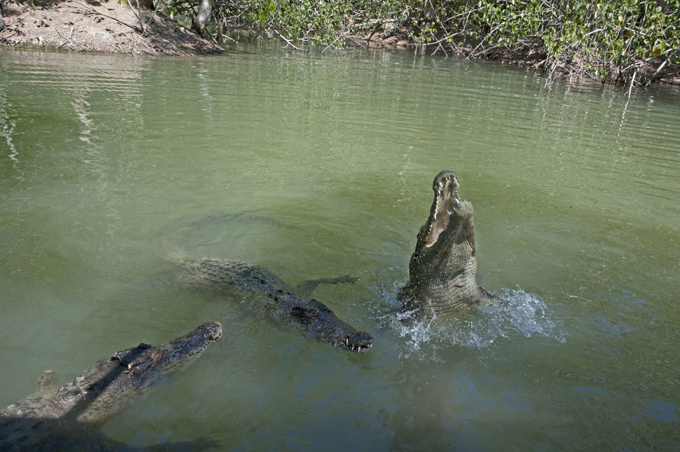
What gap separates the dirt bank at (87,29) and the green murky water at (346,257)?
7.13 m

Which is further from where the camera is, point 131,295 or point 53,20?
point 53,20

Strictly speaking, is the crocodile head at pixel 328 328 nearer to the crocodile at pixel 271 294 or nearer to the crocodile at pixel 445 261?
the crocodile at pixel 271 294

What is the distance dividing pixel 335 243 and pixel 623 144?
23.6 feet

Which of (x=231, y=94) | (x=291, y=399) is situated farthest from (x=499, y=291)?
(x=231, y=94)

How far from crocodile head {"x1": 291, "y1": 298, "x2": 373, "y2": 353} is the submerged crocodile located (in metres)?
0.73

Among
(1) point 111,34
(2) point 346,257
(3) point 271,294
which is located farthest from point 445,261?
(1) point 111,34

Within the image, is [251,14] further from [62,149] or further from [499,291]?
[499,291]

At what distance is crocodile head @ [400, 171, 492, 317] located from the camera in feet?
11.3

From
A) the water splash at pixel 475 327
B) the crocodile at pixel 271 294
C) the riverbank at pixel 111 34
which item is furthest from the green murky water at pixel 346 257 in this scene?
the riverbank at pixel 111 34

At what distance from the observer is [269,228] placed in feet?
19.6

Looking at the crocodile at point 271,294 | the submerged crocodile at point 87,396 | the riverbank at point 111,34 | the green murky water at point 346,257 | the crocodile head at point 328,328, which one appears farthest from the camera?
the riverbank at point 111,34

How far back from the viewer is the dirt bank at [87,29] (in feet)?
58.6

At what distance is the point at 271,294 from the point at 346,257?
1147 millimetres

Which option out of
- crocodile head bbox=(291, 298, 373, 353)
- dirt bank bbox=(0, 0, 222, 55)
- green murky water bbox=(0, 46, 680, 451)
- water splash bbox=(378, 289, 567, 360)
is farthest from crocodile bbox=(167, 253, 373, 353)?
dirt bank bbox=(0, 0, 222, 55)
